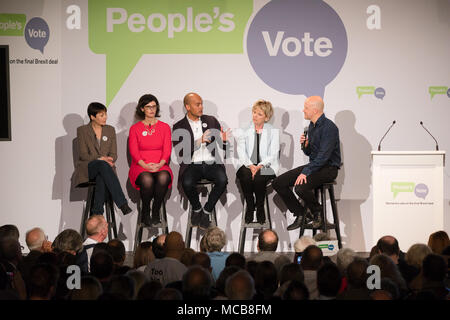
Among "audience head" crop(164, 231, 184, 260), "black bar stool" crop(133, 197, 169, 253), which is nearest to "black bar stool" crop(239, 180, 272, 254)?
"black bar stool" crop(133, 197, 169, 253)

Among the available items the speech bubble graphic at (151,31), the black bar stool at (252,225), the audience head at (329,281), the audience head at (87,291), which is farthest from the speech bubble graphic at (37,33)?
the audience head at (329,281)

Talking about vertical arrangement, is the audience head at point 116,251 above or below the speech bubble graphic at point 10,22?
below

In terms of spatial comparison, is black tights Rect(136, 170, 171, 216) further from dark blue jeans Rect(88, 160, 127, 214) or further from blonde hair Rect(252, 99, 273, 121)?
blonde hair Rect(252, 99, 273, 121)

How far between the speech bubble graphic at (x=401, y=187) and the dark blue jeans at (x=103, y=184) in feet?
8.65

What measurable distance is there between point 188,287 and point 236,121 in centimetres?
363

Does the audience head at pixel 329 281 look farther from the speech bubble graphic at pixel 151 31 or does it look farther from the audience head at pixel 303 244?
the speech bubble graphic at pixel 151 31

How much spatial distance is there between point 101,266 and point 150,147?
2.76 m

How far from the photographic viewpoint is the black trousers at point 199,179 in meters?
5.65

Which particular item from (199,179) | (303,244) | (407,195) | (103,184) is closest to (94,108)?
(103,184)

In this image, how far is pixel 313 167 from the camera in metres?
5.41

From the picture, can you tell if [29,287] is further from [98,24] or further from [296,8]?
[296,8]

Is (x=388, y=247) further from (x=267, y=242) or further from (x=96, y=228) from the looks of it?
(x=96, y=228)

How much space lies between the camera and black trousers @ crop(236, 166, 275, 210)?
18.4 feet

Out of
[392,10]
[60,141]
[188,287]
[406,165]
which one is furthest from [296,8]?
[188,287]
